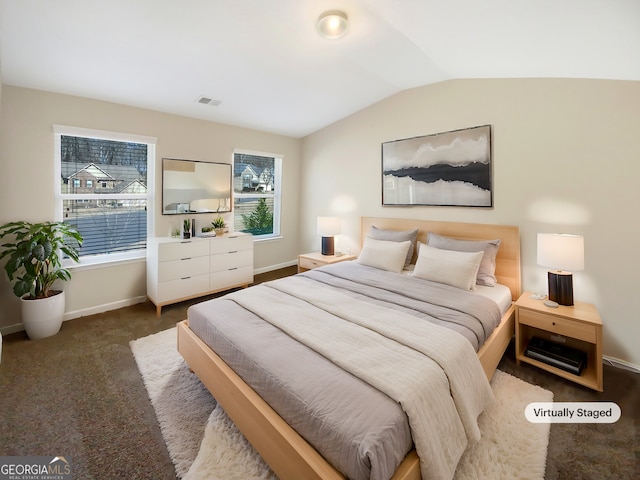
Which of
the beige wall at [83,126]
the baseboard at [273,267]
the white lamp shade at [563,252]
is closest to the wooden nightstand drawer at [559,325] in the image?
the white lamp shade at [563,252]

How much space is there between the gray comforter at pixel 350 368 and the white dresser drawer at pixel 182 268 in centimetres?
138

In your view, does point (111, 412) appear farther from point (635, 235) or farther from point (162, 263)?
point (635, 235)

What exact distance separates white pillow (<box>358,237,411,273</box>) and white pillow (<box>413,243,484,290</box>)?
274mm

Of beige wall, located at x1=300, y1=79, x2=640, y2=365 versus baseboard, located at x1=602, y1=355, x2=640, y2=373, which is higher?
beige wall, located at x1=300, y1=79, x2=640, y2=365

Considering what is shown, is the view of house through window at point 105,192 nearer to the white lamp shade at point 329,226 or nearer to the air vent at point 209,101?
the air vent at point 209,101

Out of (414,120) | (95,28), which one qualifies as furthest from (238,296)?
(414,120)

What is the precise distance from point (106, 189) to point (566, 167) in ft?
15.3

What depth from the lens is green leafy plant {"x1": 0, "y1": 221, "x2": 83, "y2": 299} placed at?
2.54 meters

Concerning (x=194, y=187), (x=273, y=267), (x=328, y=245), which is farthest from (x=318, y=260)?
(x=194, y=187)

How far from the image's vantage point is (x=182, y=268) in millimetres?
3445

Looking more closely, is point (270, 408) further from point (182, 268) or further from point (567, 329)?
point (182, 268)

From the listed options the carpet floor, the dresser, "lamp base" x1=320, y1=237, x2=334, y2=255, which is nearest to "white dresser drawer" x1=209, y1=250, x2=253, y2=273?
the dresser

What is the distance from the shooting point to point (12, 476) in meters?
1.41

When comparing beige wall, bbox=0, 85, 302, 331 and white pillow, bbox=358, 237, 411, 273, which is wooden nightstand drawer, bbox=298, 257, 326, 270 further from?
beige wall, bbox=0, 85, 302, 331
